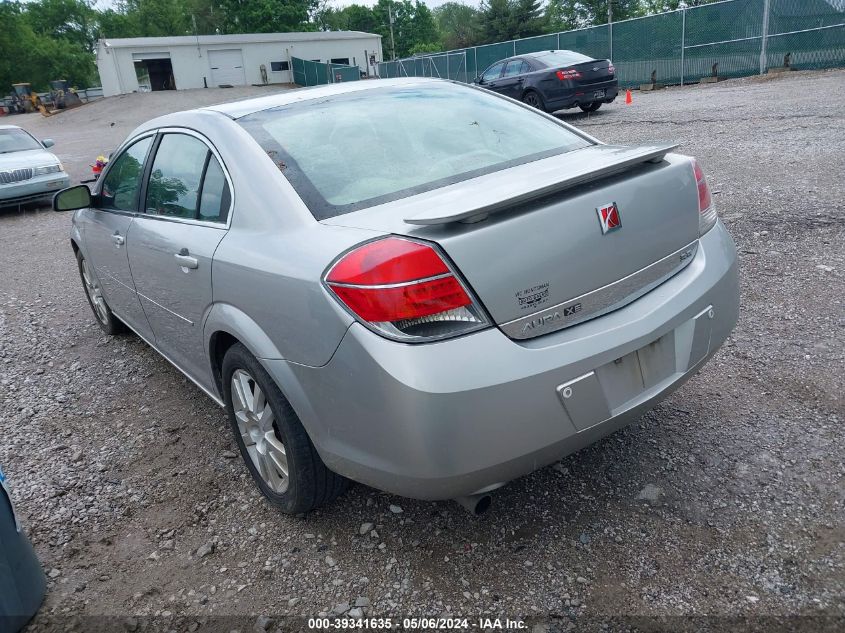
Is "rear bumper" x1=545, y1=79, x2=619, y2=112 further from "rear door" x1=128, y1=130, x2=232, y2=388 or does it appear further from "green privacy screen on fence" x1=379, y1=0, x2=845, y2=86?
"rear door" x1=128, y1=130, x2=232, y2=388

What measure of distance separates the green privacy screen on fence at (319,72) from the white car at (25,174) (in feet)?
86.7

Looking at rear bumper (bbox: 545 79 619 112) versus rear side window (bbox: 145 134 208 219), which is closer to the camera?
rear side window (bbox: 145 134 208 219)

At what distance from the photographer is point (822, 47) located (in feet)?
59.0

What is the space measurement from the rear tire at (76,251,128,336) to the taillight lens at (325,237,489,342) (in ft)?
11.6

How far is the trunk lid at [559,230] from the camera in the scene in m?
2.07

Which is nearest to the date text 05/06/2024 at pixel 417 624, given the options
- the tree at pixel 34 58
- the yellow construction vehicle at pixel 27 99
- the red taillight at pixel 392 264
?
the red taillight at pixel 392 264

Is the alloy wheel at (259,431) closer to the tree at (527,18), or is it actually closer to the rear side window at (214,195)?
the rear side window at (214,195)

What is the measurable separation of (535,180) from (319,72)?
149ft

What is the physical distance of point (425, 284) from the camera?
202 centimetres

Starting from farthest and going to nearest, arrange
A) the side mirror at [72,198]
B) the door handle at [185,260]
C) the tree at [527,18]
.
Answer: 1. the tree at [527,18]
2. the side mirror at [72,198]
3. the door handle at [185,260]

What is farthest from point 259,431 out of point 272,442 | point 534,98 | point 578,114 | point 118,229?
point 578,114

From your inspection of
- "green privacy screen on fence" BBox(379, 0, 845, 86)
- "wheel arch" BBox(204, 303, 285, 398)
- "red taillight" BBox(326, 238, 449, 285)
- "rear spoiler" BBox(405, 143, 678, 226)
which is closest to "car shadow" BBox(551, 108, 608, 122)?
"green privacy screen on fence" BBox(379, 0, 845, 86)

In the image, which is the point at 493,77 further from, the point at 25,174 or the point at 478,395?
the point at 478,395

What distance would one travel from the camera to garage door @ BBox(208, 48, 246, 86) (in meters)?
48.0
